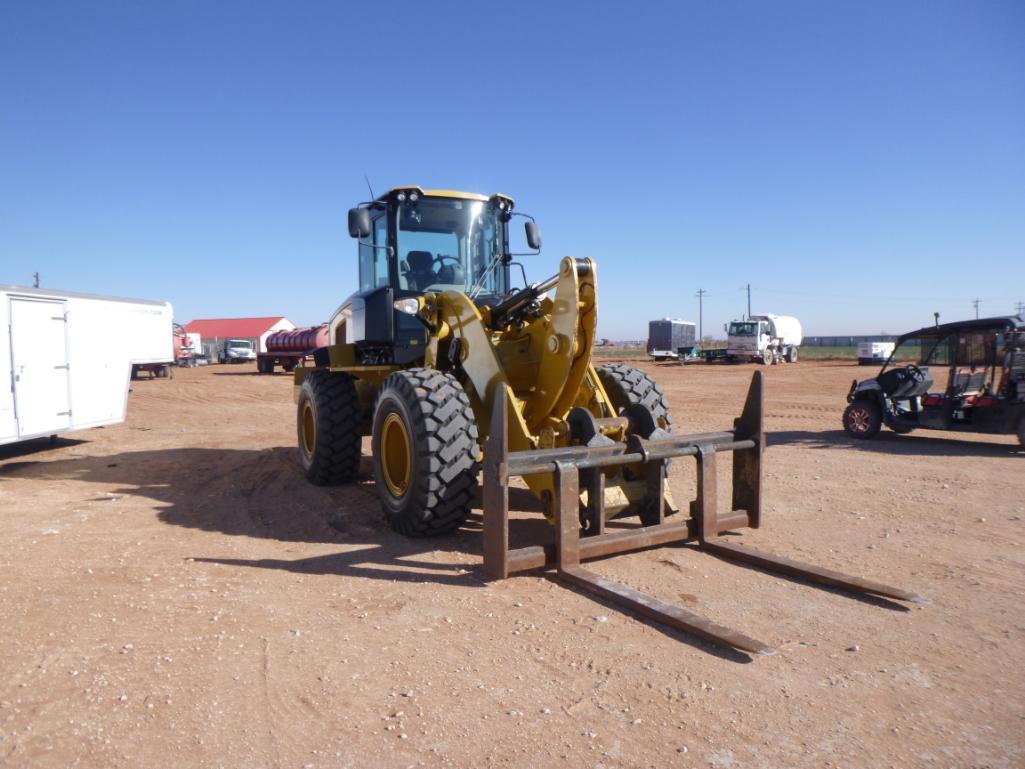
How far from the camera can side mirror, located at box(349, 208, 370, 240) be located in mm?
6223

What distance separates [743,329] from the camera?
4084 centimetres

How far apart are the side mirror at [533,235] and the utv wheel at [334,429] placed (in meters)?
2.56

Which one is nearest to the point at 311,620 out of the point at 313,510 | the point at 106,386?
the point at 313,510

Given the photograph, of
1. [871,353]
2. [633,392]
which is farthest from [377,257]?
[871,353]

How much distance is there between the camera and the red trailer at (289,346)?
104ft

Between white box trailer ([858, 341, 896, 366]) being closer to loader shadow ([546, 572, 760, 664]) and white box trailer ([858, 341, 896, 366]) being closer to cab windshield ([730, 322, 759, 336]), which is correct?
cab windshield ([730, 322, 759, 336])

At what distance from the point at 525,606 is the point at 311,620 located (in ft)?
4.02

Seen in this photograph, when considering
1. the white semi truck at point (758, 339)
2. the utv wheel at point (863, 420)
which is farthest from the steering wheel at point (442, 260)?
the white semi truck at point (758, 339)

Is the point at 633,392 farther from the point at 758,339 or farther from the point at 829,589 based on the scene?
the point at 758,339

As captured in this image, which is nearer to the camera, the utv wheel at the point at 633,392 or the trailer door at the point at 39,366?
the utv wheel at the point at 633,392

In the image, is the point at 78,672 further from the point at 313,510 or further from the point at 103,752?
the point at 313,510

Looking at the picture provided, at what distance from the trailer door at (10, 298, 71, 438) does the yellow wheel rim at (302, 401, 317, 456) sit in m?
4.51

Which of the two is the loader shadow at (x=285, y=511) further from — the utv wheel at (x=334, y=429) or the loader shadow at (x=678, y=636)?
the utv wheel at (x=334, y=429)

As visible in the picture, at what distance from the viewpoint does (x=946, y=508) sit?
6.60m
